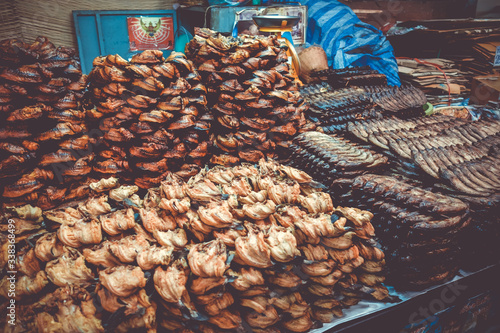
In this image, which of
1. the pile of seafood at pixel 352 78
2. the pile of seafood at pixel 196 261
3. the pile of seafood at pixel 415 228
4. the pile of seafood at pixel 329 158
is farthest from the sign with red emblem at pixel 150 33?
the pile of seafood at pixel 415 228

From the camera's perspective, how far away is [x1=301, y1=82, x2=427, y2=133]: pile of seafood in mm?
2564

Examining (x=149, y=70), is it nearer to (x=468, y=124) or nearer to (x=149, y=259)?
(x=149, y=259)

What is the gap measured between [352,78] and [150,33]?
10.8 feet

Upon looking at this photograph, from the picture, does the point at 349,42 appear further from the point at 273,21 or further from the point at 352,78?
the point at 273,21

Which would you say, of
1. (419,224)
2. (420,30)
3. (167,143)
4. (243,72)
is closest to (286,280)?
(419,224)

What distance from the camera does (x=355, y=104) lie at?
8.90 ft

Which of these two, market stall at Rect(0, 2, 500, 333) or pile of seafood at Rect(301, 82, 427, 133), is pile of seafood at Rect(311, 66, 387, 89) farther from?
market stall at Rect(0, 2, 500, 333)

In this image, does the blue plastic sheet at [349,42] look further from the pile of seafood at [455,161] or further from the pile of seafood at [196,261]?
the pile of seafood at [196,261]

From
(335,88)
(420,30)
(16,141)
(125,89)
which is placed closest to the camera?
(16,141)

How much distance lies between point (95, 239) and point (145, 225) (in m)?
0.20

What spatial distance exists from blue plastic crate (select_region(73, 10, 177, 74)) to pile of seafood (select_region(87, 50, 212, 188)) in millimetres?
3054

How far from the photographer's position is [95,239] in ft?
3.83

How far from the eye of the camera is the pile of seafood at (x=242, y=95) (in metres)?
1.90

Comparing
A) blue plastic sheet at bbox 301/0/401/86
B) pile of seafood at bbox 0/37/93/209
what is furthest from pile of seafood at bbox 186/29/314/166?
blue plastic sheet at bbox 301/0/401/86
